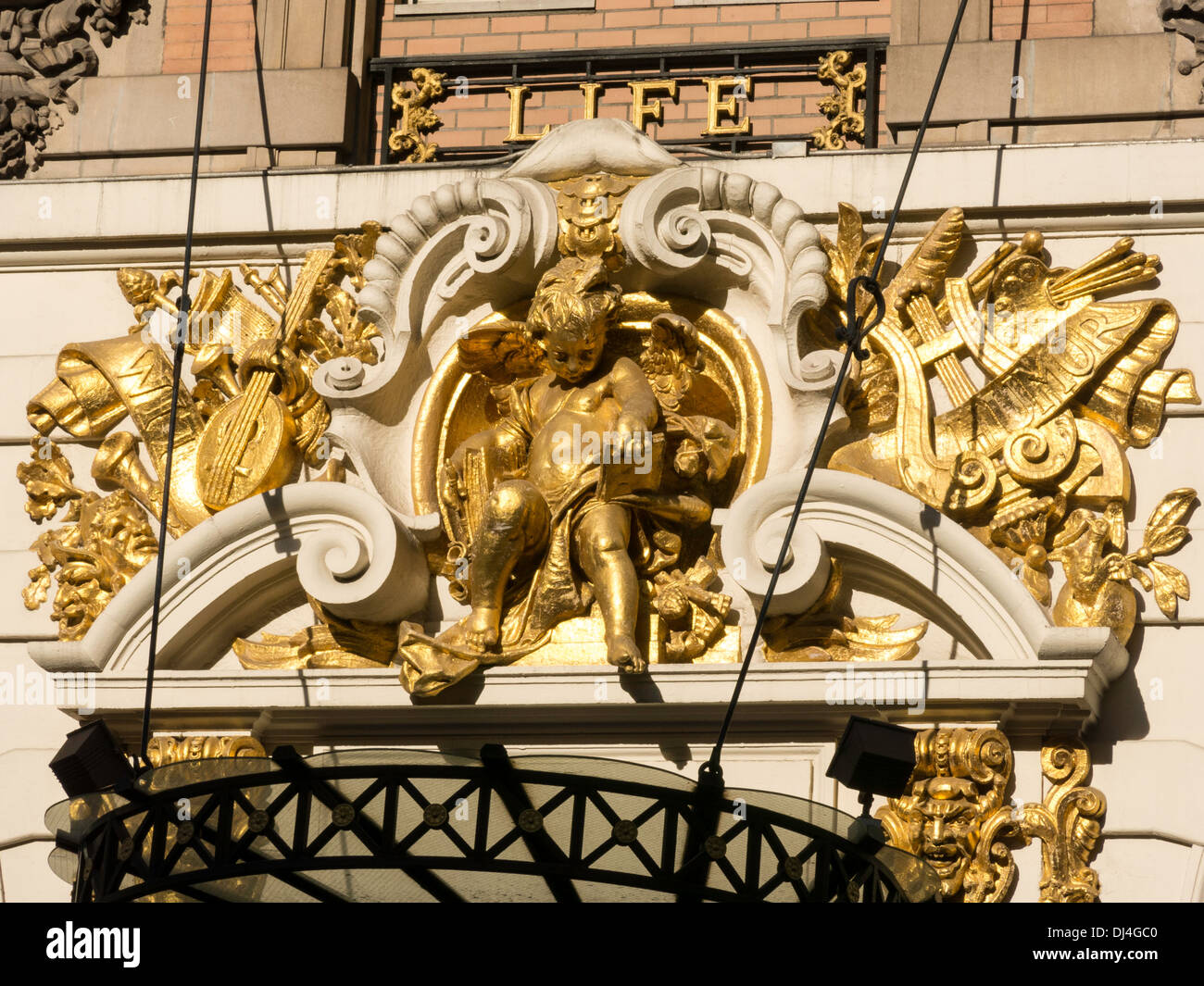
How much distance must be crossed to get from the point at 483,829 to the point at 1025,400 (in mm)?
2605

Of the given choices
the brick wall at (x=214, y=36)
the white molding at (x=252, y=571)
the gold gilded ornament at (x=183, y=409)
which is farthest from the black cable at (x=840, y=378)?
the brick wall at (x=214, y=36)

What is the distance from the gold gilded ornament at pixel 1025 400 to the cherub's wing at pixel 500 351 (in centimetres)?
107

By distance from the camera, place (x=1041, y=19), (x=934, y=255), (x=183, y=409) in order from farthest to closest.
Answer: (x=1041, y=19), (x=183, y=409), (x=934, y=255)

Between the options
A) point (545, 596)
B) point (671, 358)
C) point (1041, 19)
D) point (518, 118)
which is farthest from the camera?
point (518, 118)

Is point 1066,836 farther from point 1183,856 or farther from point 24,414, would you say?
point 24,414

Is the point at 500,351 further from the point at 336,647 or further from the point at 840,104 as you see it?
the point at 840,104

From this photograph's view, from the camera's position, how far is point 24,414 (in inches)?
380

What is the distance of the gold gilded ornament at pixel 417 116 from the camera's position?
393 inches

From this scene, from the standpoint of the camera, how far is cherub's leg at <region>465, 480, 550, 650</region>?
8703mm

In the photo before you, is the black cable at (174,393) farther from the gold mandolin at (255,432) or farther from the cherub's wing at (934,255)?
the cherub's wing at (934,255)

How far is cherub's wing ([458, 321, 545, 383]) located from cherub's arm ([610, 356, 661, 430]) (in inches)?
13.3

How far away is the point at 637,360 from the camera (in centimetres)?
930

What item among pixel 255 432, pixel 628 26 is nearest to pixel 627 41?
pixel 628 26

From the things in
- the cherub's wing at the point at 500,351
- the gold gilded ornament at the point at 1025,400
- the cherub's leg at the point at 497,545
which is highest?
the cherub's wing at the point at 500,351
